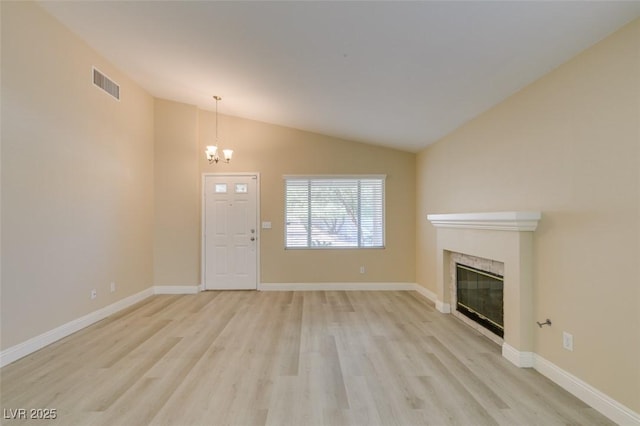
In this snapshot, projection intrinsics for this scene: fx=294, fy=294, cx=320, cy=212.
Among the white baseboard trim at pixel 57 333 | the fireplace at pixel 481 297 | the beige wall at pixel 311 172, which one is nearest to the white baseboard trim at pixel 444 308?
the fireplace at pixel 481 297

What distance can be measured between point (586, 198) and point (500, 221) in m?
0.72

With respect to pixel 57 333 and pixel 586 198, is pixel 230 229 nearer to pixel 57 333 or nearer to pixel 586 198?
pixel 57 333

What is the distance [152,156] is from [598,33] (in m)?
5.92

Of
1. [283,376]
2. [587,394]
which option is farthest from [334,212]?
[587,394]

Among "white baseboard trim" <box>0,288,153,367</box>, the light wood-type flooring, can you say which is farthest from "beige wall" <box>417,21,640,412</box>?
"white baseboard trim" <box>0,288,153,367</box>

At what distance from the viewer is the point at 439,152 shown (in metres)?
4.67

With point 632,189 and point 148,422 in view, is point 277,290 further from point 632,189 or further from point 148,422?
point 632,189

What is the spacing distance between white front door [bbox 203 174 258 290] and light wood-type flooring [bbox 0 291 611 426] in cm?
161

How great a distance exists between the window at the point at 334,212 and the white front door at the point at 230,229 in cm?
68

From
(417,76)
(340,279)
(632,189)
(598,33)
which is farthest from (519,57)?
(340,279)

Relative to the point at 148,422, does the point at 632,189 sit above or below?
above

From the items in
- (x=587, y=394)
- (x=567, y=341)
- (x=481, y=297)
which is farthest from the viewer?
(x=481, y=297)

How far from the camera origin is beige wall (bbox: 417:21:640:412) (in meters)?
1.88

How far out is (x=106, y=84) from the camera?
160 inches
